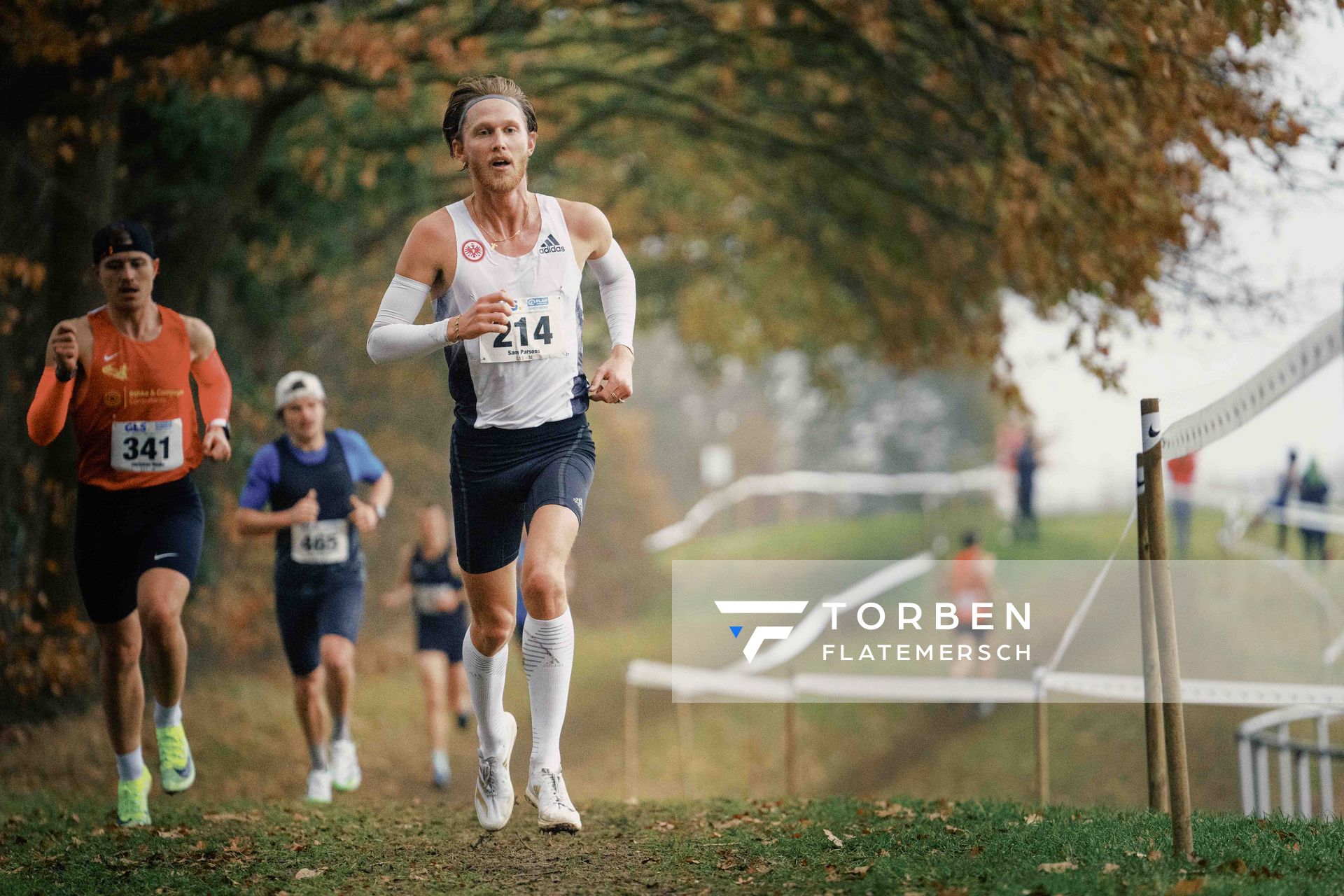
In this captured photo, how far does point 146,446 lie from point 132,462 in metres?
0.10

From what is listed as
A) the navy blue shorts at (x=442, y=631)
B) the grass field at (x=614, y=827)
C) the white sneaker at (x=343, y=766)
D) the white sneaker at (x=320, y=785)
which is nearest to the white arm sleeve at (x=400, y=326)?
the grass field at (x=614, y=827)

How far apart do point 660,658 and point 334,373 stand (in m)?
6.94

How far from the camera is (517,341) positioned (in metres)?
5.56

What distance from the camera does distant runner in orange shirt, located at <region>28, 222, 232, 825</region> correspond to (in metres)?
6.76

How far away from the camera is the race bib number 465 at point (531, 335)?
219 inches

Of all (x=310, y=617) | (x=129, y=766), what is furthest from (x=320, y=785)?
(x=129, y=766)

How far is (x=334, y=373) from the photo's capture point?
22312 millimetres

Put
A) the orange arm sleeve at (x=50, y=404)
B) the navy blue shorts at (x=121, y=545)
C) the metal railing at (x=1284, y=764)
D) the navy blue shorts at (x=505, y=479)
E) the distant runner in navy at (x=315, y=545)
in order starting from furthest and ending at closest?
the metal railing at (x=1284, y=764) < the distant runner in navy at (x=315, y=545) < the navy blue shorts at (x=121, y=545) < the orange arm sleeve at (x=50, y=404) < the navy blue shorts at (x=505, y=479)

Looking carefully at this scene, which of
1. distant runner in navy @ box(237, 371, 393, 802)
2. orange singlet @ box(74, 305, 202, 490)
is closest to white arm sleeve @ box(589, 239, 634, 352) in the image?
orange singlet @ box(74, 305, 202, 490)

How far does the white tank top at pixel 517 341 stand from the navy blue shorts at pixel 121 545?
6.58ft

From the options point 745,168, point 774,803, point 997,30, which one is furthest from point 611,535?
point 774,803

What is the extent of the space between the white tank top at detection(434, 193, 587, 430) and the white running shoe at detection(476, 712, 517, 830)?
4.27 ft

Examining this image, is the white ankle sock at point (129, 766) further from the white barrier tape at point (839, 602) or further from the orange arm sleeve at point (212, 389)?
the white barrier tape at point (839, 602)

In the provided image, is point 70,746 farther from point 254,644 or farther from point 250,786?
point 254,644
